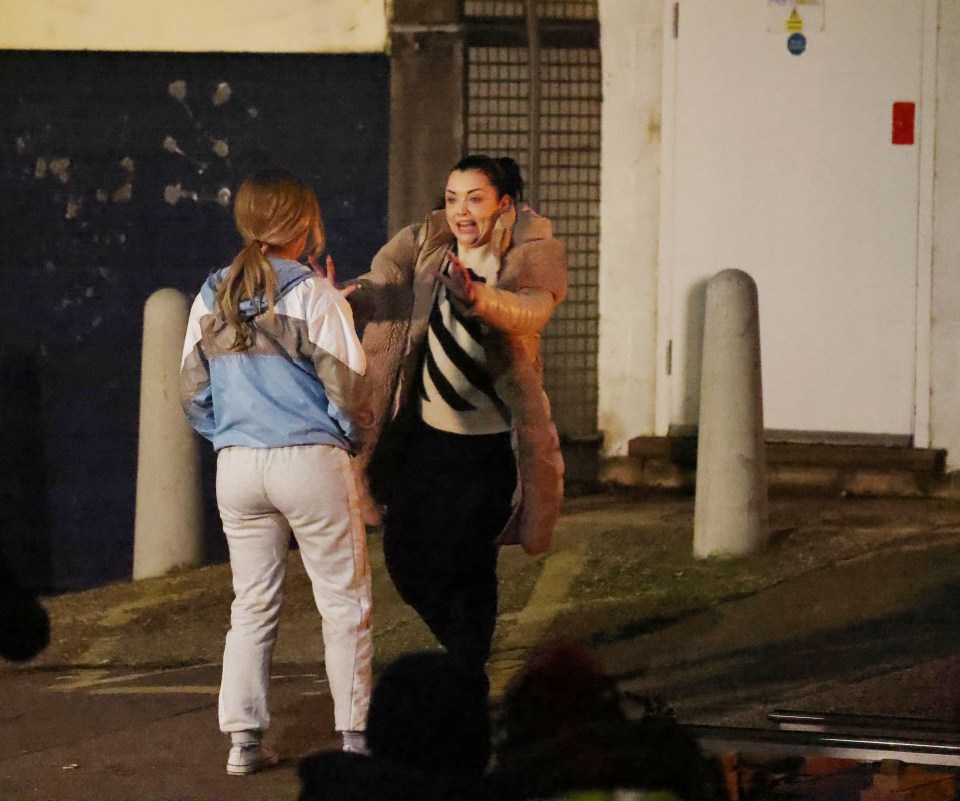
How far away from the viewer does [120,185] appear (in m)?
8.41

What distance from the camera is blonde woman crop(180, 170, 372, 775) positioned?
14.1 ft

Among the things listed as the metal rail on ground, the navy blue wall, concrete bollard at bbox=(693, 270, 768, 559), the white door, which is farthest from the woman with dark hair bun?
the navy blue wall

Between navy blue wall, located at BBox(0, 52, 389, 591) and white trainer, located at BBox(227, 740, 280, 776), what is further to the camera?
navy blue wall, located at BBox(0, 52, 389, 591)

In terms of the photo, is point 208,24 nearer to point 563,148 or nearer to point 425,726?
point 563,148

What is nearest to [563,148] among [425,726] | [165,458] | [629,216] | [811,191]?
[629,216]

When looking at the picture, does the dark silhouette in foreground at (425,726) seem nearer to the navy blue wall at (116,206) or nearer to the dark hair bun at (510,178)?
the dark hair bun at (510,178)

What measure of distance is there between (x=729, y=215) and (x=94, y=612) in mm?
3675

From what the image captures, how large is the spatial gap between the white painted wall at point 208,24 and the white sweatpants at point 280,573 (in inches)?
167

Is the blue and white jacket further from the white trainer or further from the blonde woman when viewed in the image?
the white trainer

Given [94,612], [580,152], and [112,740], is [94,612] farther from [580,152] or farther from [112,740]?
[580,152]

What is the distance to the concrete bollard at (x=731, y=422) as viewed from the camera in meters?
6.52

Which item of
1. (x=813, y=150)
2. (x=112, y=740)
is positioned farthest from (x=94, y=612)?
(x=813, y=150)

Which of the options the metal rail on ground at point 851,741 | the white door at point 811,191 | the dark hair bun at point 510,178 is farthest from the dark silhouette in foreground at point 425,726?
the white door at point 811,191

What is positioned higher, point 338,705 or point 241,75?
point 241,75
